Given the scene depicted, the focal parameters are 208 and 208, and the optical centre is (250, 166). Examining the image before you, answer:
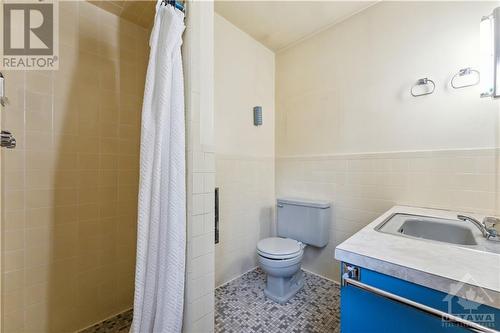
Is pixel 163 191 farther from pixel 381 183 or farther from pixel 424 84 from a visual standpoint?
pixel 424 84

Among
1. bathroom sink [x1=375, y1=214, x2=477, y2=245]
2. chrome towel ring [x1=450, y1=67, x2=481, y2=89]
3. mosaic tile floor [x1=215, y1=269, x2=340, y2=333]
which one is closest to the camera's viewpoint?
bathroom sink [x1=375, y1=214, x2=477, y2=245]

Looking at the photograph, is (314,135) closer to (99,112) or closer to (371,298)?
(371,298)

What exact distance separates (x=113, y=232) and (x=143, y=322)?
Result: 78 centimetres

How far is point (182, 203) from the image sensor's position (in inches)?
35.9

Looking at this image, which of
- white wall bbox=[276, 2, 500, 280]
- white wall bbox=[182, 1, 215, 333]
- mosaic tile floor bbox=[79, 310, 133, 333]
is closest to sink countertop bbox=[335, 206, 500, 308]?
white wall bbox=[182, 1, 215, 333]

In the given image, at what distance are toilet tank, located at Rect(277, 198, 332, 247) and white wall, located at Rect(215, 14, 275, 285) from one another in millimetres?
290

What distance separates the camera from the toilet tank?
5.87 feet

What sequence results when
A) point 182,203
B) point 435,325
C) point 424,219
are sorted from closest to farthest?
1. point 435,325
2. point 182,203
3. point 424,219

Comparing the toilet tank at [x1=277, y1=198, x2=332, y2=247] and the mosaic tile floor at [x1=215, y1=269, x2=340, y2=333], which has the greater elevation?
the toilet tank at [x1=277, y1=198, x2=332, y2=247]

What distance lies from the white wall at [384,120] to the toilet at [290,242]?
18 centimetres

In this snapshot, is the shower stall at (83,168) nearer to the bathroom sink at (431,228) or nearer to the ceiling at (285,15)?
the ceiling at (285,15)

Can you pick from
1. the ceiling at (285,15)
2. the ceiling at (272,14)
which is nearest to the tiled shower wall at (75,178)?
the ceiling at (272,14)

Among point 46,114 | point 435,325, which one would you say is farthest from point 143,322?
point 46,114

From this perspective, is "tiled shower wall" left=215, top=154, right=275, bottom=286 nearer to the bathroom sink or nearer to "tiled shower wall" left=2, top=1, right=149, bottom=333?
"tiled shower wall" left=2, top=1, right=149, bottom=333
